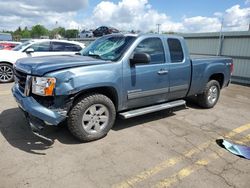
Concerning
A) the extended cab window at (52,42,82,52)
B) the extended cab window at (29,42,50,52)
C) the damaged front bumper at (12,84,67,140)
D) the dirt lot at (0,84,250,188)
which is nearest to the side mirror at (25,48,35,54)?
the extended cab window at (29,42,50,52)

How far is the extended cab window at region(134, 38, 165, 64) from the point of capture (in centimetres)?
466

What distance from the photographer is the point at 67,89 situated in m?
3.52


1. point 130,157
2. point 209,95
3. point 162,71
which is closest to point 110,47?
point 162,71

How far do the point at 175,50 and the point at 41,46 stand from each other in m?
6.39

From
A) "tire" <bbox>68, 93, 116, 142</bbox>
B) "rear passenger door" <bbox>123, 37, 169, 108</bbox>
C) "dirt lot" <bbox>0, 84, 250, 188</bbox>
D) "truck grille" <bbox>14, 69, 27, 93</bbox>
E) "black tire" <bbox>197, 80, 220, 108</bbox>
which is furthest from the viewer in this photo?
"black tire" <bbox>197, 80, 220, 108</bbox>

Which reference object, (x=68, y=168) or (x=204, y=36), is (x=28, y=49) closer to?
(x=68, y=168)

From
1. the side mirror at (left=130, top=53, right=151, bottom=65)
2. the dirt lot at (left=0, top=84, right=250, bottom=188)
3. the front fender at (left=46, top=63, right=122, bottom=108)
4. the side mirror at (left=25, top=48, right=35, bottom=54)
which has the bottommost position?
the dirt lot at (left=0, top=84, right=250, bottom=188)

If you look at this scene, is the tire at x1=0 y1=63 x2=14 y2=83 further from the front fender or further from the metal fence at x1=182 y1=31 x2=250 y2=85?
the metal fence at x1=182 y1=31 x2=250 y2=85

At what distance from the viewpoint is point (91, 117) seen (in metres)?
4.01

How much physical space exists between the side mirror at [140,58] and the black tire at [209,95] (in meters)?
2.69

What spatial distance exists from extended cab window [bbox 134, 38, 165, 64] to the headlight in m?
1.92

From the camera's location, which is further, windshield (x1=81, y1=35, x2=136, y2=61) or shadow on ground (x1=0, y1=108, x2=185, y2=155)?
windshield (x1=81, y1=35, x2=136, y2=61)

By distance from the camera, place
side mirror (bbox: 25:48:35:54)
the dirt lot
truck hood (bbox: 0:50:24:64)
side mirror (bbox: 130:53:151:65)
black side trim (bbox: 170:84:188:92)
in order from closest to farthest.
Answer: the dirt lot → side mirror (bbox: 130:53:151:65) → black side trim (bbox: 170:84:188:92) → truck hood (bbox: 0:50:24:64) → side mirror (bbox: 25:48:35:54)

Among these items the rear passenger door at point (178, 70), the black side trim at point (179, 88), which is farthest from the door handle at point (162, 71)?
the black side trim at point (179, 88)
